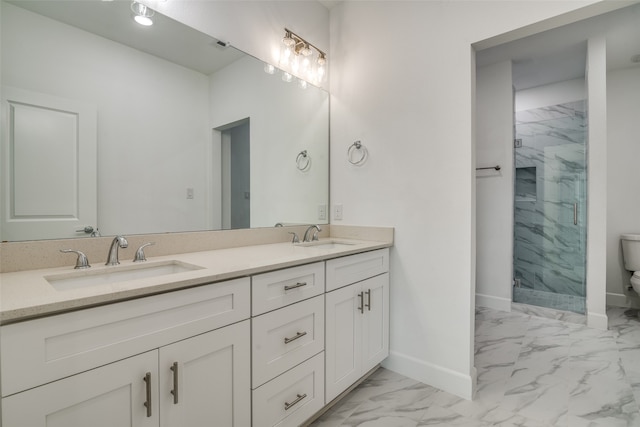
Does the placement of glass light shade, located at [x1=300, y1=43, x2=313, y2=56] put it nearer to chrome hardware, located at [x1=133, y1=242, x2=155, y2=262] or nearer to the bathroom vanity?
the bathroom vanity

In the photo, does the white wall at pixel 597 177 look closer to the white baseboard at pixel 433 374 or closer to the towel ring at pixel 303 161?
the white baseboard at pixel 433 374

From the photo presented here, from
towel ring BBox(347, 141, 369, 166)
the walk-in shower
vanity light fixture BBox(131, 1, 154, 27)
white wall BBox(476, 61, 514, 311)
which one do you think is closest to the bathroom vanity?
towel ring BBox(347, 141, 369, 166)

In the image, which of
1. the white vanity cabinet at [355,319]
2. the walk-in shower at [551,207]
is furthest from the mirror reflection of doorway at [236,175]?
the walk-in shower at [551,207]

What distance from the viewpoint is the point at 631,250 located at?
299cm

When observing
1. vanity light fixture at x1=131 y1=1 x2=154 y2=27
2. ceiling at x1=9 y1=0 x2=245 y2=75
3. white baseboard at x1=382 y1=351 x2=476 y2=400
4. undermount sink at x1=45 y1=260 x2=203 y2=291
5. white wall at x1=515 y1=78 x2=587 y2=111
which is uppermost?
white wall at x1=515 y1=78 x2=587 y2=111

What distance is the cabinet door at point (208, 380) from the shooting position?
3.09 ft

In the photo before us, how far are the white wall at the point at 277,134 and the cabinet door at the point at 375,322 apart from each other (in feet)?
2.35

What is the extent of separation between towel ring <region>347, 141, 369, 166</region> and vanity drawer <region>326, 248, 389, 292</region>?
0.66 metres

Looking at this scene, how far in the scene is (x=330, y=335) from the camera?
1.53 m

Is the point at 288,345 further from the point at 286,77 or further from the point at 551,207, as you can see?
the point at 551,207

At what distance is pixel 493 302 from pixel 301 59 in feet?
9.85

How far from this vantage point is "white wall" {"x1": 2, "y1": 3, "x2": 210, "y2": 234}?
3.72 ft

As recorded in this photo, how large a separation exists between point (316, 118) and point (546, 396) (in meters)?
2.28

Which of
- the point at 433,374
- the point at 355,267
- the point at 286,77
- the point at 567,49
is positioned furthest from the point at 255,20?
Result: the point at 567,49
